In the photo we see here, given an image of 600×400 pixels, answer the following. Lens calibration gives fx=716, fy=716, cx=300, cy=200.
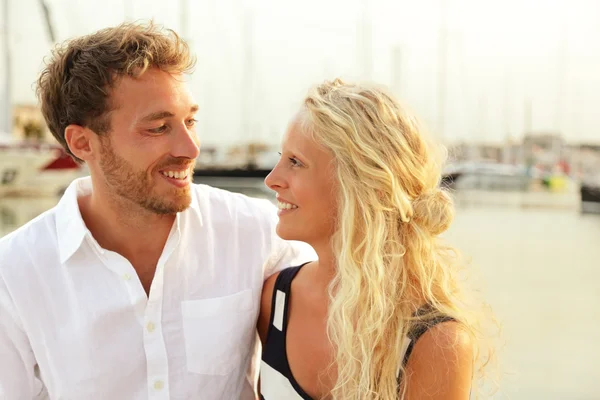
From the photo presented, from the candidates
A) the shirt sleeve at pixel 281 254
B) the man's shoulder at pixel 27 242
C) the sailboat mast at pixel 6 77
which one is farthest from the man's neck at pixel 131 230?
the sailboat mast at pixel 6 77

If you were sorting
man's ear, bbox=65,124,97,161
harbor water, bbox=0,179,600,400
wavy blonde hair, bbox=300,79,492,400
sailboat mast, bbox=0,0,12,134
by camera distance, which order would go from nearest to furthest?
wavy blonde hair, bbox=300,79,492,400 < man's ear, bbox=65,124,97,161 < harbor water, bbox=0,179,600,400 < sailboat mast, bbox=0,0,12,134

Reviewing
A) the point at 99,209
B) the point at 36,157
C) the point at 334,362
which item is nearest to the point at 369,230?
the point at 334,362

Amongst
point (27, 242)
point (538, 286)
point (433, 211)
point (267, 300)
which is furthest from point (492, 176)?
point (27, 242)

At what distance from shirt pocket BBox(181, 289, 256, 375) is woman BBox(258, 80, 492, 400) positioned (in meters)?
0.24

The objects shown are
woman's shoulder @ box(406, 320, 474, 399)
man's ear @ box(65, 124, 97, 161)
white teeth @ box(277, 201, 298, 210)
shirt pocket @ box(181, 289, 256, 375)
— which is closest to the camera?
woman's shoulder @ box(406, 320, 474, 399)

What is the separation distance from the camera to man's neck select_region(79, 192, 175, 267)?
2523 mm

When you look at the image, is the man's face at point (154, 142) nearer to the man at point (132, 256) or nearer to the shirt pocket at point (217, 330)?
the man at point (132, 256)

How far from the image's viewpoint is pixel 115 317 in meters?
2.37

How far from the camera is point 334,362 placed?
2.20m

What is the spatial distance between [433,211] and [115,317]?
109 cm

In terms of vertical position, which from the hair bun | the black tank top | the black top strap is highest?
the hair bun

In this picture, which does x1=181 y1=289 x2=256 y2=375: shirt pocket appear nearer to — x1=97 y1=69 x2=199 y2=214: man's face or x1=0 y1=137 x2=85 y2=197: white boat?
x1=97 y1=69 x2=199 y2=214: man's face

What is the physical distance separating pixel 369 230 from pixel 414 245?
0.55 feet

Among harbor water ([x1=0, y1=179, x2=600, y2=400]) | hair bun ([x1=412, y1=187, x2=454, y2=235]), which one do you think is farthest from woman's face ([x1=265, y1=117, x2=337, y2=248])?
harbor water ([x1=0, y1=179, x2=600, y2=400])
